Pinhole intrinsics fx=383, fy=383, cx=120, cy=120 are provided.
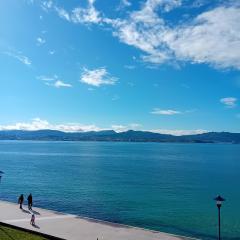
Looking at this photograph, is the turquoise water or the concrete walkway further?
the turquoise water

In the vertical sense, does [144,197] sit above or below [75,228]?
below

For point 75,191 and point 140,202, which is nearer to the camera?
point 140,202

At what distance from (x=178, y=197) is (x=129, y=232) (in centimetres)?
2739

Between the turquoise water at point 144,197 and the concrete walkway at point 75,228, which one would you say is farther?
the turquoise water at point 144,197

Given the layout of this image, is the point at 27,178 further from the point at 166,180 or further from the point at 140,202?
the point at 140,202

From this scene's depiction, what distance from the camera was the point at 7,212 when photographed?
33.3 m

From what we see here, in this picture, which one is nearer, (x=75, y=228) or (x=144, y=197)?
(x=75, y=228)

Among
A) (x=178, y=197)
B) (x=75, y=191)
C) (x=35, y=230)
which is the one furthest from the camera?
(x=75, y=191)

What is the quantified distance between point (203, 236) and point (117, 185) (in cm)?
3457

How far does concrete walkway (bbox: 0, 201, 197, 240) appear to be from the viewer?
25.7 meters

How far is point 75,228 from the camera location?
2800 centimetres

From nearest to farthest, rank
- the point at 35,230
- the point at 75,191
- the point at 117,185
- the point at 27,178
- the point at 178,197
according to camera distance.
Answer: the point at 35,230 → the point at 178,197 → the point at 75,191 → the point at 117,185 → the point at 27,178

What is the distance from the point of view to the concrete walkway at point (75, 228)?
84.4 ft

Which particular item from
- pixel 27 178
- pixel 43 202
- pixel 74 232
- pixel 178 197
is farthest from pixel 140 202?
pixel 27 178
